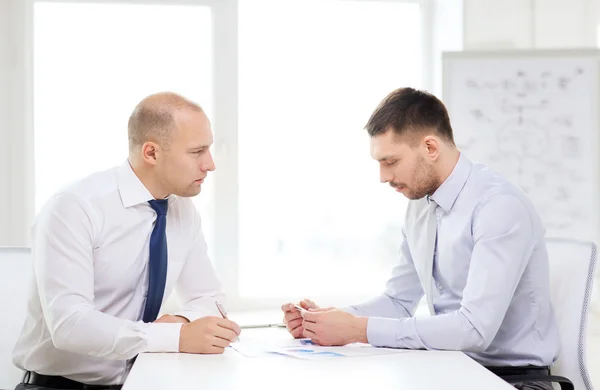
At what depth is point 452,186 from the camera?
230cm

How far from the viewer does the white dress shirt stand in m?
2.06

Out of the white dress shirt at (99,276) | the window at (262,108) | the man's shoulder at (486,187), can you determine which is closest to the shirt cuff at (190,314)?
the white dress shirt at (99,276)

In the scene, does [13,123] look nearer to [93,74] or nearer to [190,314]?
[93,74]

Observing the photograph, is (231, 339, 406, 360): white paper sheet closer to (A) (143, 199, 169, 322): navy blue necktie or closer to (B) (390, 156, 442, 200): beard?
(A) (143, 199, 169, 322): navy blue necktie

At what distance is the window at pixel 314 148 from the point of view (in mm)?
4262

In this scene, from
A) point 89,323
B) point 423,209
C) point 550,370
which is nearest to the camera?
point 89,323

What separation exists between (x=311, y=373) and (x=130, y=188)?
0.90m

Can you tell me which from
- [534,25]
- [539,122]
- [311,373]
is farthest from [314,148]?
[311,373]

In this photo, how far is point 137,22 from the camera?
13.6 ft

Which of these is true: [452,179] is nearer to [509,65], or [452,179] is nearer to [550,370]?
[550,370]

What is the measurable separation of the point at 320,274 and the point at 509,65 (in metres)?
1.51

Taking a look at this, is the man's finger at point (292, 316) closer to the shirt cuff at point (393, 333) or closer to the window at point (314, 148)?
the shirt cuff at point (393, 333)

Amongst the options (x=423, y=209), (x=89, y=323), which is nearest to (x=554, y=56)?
(x=423, y=209)

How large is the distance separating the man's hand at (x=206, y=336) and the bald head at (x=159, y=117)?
60cm
